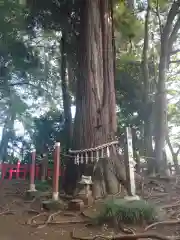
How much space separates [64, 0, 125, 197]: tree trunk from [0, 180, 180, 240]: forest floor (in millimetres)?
885

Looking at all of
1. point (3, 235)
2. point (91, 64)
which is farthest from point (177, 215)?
point (91, 64)

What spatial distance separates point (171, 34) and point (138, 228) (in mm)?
7039

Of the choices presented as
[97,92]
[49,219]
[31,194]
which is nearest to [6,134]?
[31,194]

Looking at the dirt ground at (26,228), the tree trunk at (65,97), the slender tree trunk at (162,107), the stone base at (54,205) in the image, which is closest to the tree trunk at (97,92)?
the stone base at (54,205)

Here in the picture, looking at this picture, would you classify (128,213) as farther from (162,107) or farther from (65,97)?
(65,97)

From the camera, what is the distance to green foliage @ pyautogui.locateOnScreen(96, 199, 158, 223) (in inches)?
138

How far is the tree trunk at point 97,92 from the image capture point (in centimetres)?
518

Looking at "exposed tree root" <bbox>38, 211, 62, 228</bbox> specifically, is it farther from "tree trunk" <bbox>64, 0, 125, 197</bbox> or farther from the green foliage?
"tree trunk" <bbox>64, 0, 125, 197</bbox>

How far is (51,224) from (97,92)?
297cm

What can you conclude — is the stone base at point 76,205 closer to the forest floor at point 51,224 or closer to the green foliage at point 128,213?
the forest floor at point 51,224

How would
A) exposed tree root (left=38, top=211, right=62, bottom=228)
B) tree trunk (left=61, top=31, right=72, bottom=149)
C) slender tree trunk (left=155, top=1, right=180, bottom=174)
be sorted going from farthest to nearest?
tree trunk (left=61, top=31, right=72, bottom=149) < slender tree trunk (left=155, top=1, right=180, bottom=174) < exposed tree root (left=38, top=211, right=62, bottom=228)

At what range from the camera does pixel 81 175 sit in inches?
206

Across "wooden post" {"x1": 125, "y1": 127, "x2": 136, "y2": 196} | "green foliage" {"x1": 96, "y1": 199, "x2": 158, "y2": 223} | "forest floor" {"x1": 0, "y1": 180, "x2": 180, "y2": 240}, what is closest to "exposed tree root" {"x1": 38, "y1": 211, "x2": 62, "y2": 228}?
"forest floor" {"x1": 0, "y1": 180, "x2": 180, "y2": 240}

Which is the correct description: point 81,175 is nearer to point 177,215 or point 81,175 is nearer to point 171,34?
point 177,215
